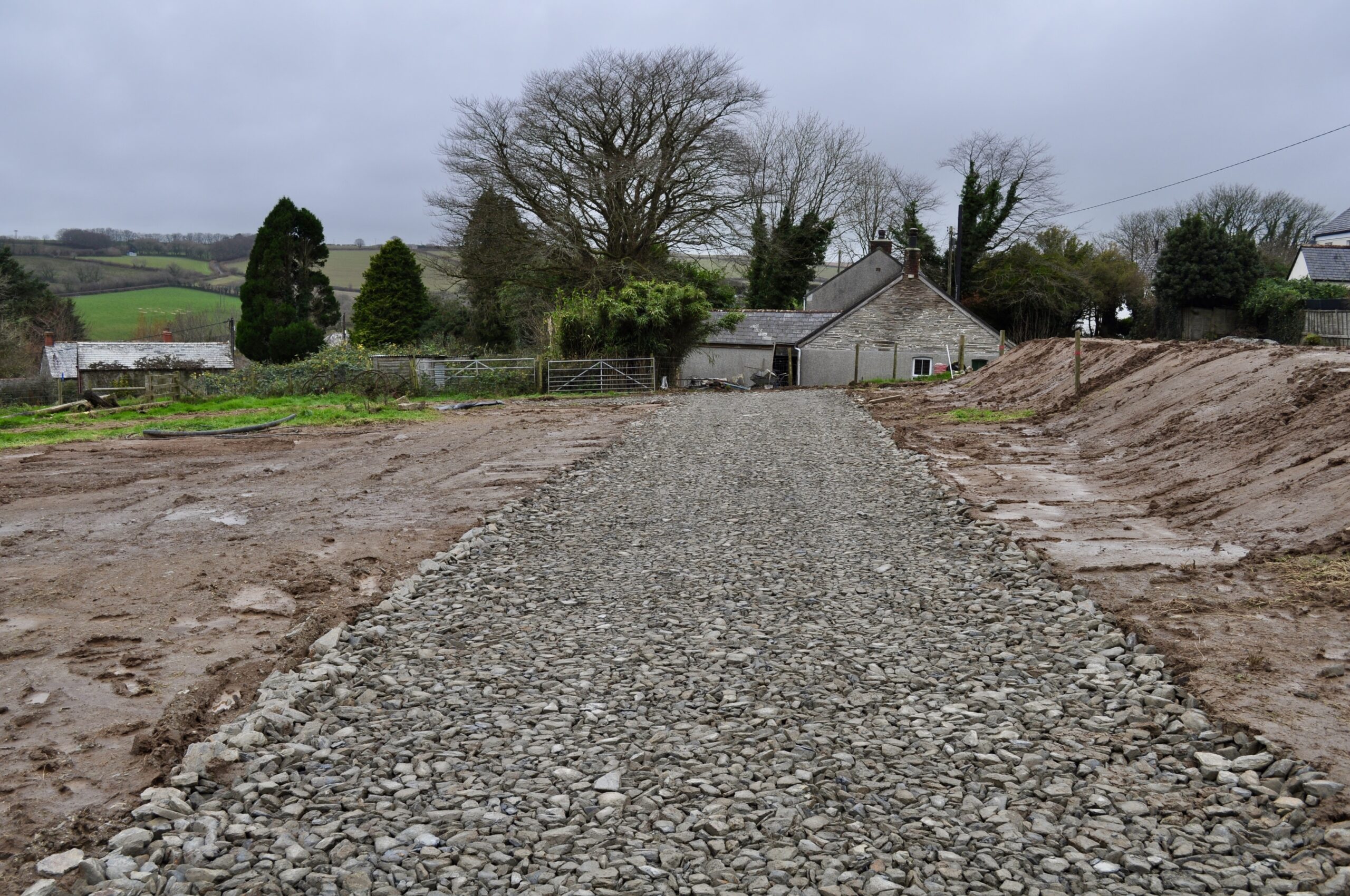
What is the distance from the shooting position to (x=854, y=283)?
55.7 metres

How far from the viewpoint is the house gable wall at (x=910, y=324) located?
42531 mm

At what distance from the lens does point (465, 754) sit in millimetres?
4629

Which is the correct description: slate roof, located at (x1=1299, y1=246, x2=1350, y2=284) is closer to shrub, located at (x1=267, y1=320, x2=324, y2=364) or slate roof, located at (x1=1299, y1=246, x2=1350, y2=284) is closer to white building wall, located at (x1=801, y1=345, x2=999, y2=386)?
white building wall, located at (x1=801, y1=345, x2=999, y2=386)

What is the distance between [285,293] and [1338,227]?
60.0 m

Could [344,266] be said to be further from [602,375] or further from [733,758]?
[733,758]

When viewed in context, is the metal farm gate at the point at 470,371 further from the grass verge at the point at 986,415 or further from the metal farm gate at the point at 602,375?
the grass verge at the point at 986,415

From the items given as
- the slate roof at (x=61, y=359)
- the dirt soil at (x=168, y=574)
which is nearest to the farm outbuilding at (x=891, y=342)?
the dirt soil at (x=168, y=574)

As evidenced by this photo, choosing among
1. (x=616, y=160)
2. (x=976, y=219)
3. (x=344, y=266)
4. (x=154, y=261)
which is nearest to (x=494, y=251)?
(x=616, y=160)

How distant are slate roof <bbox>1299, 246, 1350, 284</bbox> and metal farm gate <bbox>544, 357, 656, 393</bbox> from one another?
3070 cm

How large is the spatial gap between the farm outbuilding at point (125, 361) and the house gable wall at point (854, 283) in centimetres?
3348

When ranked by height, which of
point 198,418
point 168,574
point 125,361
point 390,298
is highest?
point 390,298

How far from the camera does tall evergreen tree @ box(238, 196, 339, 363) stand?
46.9 m

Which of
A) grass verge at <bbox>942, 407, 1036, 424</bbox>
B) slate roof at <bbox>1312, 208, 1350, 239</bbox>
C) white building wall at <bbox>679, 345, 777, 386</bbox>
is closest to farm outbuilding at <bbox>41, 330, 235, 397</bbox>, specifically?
white building wall at <bbox>679, 345, 777, 386</bbox>

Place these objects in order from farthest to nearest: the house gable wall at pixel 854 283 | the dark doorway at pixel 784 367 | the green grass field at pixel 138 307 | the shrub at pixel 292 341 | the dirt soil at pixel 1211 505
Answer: the green grass field at pixel 138 307, the house gable wall at pixel 854 283, the shrub at pixel 292 341, the dark doorway at pixel 784 367, the dirt soil at pixel 1211 505
